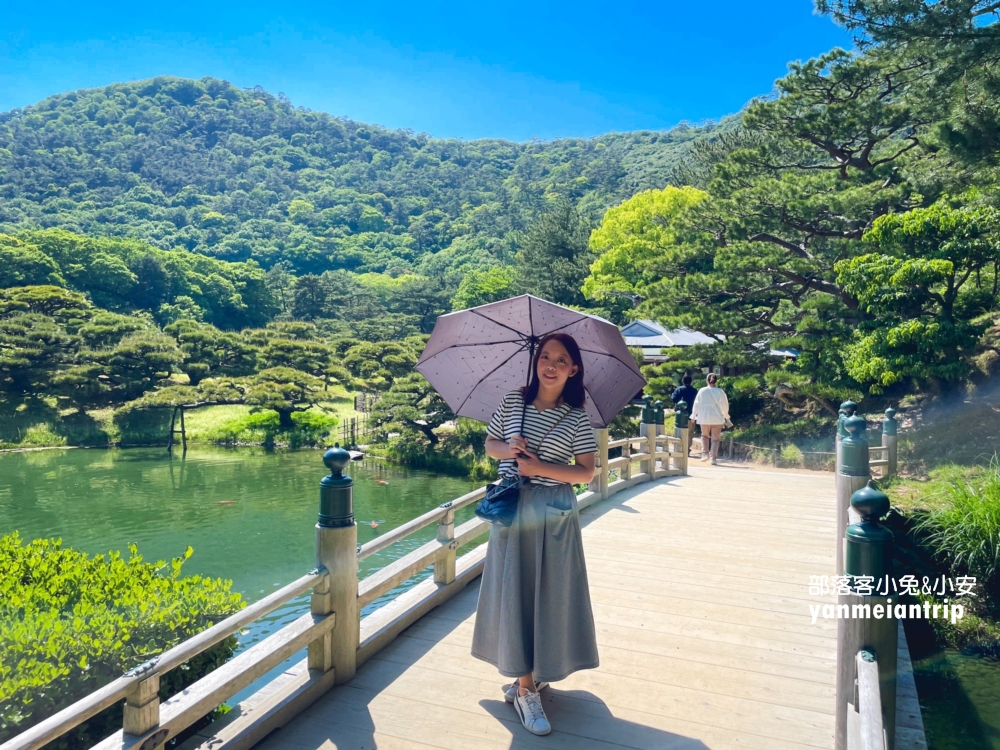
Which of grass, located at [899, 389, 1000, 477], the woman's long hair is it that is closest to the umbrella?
the woman's long hair

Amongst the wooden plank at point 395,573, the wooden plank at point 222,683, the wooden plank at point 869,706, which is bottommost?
the wooden plank at point 222,683

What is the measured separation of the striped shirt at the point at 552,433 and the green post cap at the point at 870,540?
2.91 ft

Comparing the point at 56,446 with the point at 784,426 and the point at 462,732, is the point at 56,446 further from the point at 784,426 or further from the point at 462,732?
the point at 462,732

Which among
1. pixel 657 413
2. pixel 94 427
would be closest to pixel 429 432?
pixel 94 427

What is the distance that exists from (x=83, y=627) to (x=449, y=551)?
5.65 ft

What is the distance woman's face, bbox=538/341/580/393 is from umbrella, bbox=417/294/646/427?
1.28 feet

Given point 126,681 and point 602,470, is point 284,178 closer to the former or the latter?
point 602,470

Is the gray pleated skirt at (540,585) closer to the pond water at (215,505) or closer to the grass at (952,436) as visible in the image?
the pond water at (215,505)

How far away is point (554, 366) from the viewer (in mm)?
2551

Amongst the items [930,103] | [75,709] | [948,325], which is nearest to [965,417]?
[948,325]

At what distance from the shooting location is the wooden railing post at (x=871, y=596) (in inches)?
75.1

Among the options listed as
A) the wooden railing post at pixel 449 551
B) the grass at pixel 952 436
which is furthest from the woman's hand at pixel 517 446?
the grass at pixel 952 436

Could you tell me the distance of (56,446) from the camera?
2178cm

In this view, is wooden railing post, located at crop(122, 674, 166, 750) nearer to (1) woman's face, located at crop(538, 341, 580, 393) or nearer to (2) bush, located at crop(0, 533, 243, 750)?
(2) bush, located at crop(0, 533, 243, 750)
